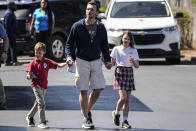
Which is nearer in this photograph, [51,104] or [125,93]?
[125,93]

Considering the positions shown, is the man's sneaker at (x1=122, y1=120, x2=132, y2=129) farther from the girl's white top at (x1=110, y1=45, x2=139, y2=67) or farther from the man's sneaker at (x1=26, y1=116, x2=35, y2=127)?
the man's sneaker at (x1=26, y1=116, x2=35, y2=127)

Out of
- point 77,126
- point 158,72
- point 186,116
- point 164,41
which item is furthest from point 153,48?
point 77,126

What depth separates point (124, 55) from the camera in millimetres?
9820

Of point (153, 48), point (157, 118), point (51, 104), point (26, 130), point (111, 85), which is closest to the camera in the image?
point (26, 130)

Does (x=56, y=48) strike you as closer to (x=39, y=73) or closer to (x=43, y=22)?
(x=43, y=22)

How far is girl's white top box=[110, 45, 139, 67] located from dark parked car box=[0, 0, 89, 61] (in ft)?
34.0

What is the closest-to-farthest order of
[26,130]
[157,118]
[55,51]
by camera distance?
1. [26,130]
2. [157,118]
3. [55,51]

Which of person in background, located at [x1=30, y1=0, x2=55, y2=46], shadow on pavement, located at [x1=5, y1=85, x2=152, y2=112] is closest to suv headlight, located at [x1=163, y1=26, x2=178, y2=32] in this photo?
person in background, located at [x1=30, y1=0, x2=55, y2=46]

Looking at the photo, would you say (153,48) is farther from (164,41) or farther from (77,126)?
(77,126)

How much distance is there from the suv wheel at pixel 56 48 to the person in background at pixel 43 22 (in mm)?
1778

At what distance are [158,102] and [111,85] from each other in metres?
2.52

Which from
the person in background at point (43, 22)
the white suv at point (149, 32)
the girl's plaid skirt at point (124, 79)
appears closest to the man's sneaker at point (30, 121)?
the girl's plaid skirt at point (124, 79)

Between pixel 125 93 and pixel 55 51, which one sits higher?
pixel 125 93

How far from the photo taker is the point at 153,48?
1905 cm
